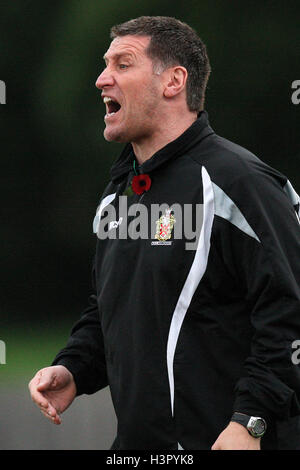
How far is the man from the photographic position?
2.50 metres

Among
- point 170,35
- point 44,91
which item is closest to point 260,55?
point 44,91

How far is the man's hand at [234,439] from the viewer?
2.45 m

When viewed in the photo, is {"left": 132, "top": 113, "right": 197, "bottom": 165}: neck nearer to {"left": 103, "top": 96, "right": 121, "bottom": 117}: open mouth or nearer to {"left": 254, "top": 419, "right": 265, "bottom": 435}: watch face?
{"left": 103, "top": 96, "right": 121, "bottom": 117}: open mouth

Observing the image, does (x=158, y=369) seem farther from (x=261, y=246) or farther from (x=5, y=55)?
(x=5, y=55)

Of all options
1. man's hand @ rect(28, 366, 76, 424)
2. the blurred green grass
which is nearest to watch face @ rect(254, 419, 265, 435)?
man's hand @ rect(28, 366, 76, 424)

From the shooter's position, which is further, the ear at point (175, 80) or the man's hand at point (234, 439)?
the ear at point (175, 80)

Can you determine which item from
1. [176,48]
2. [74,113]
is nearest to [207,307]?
[176,48]

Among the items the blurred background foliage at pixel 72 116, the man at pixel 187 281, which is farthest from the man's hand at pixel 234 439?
the blurred background foliage at pixel 72 116

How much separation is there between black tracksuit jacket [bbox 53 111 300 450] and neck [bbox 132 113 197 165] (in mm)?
93

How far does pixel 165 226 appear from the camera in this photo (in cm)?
276

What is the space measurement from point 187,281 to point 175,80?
0.69 m

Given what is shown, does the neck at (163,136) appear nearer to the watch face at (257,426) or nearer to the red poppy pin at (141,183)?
the red poppy pin at (141,183)

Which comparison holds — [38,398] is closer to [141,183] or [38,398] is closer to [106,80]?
[141,183]
